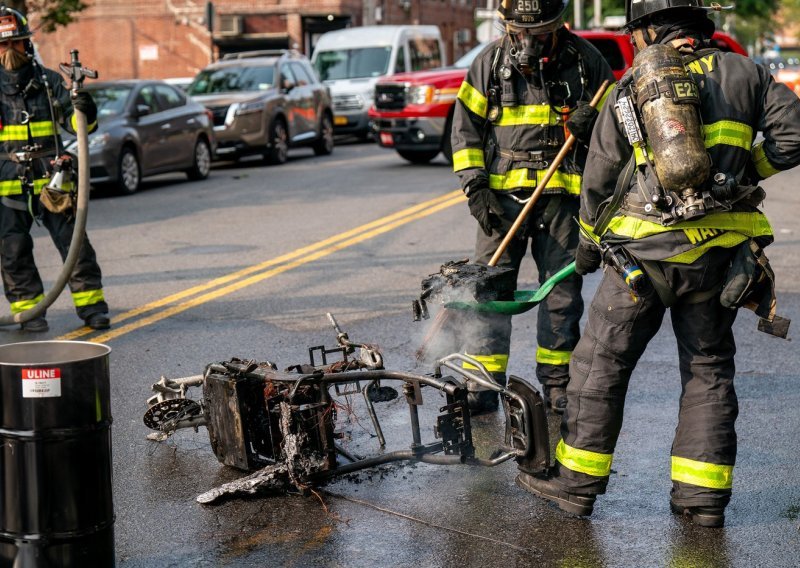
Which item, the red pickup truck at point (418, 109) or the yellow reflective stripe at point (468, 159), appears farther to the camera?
the red pickup truck at point (418, 109)

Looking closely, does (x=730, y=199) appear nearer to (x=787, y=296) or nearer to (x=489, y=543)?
(x=489, y=543)

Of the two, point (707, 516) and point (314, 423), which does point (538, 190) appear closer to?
point (314, 423)

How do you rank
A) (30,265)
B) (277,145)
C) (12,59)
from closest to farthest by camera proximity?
(12,59) → (30,265) → (277,145)

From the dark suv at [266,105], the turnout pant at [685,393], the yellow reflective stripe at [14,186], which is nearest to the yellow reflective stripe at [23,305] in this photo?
the yellow reflective stripe at [14,186]

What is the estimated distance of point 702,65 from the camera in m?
4.34

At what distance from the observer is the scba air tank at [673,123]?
4.15 meters

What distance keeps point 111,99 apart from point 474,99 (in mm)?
11951

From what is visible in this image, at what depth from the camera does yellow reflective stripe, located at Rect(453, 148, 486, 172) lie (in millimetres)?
5871

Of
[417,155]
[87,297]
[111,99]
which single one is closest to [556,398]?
[87,297]

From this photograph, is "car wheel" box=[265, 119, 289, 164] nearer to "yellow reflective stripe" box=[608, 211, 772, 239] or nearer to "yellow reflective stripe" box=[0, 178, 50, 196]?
"yellow reflective stripe" box=[0, 178, 50, 196]

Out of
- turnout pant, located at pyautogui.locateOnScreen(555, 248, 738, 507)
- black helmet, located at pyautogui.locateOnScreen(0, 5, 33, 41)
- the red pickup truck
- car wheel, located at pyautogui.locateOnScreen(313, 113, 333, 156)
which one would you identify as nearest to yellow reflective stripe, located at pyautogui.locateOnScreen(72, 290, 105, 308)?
black helmet, located at pyautogui.locateOnScreen(0, 5, 33, 41)

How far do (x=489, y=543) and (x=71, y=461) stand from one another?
1557 mm

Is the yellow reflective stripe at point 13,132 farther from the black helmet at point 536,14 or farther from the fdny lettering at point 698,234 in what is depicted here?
the fdny lettering at point 698,234

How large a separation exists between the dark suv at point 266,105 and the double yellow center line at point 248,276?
262 inches
